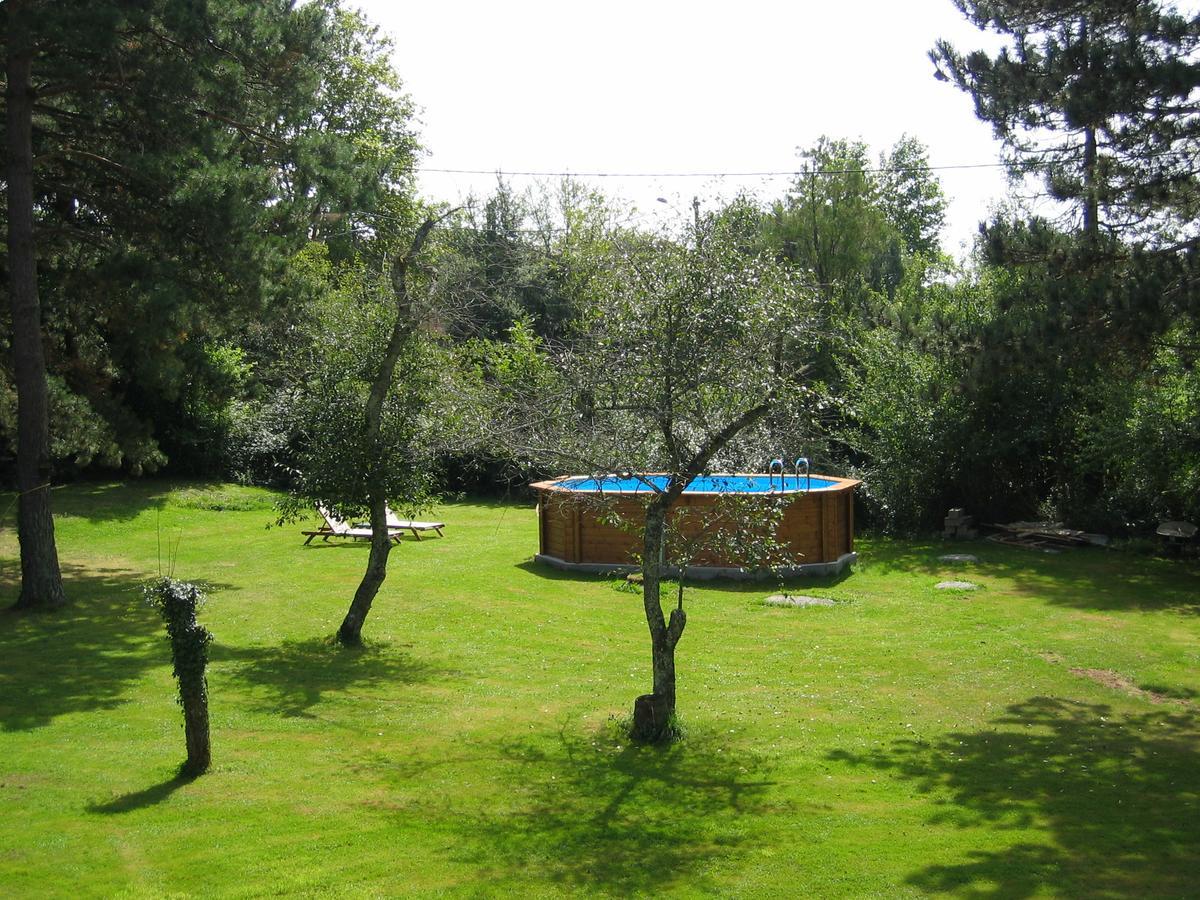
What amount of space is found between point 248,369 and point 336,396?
13635mm

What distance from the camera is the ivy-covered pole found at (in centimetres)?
720

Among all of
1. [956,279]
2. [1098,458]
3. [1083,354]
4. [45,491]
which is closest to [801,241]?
[956,279]

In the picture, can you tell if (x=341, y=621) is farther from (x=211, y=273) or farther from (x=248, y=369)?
(x=248, y=369)

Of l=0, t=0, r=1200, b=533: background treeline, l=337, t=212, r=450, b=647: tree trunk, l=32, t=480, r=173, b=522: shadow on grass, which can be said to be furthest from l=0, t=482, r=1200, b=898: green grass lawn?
l=32, t=480, r=173, b=522: shadow on grass

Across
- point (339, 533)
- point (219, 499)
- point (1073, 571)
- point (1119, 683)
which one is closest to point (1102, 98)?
point (1119, 683)

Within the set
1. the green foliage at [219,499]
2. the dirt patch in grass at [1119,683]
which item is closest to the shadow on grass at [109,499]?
the green foliage at [219,499]

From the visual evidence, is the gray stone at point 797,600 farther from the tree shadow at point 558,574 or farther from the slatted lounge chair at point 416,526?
the slatted lounge chair at point 416,526

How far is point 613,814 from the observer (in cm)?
705

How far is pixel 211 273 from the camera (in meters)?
14.0

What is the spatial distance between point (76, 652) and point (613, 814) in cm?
714

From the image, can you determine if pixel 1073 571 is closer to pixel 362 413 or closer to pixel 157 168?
pixel 362 413

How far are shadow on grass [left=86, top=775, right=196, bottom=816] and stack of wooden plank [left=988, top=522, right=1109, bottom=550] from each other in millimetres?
16179

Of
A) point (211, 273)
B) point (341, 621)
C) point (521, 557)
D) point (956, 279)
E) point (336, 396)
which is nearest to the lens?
point (336, 396)

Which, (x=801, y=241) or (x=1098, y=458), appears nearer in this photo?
(x=1098, y=458)
